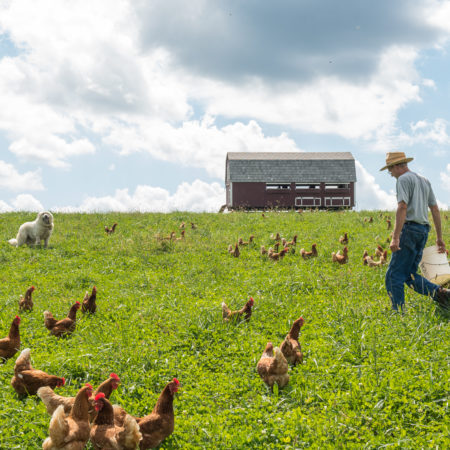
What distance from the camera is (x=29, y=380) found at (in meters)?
4.74

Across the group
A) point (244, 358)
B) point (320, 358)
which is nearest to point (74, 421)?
point (244, 358)

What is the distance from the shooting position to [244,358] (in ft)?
18.5

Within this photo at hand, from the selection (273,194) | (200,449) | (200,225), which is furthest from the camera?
(273,194)

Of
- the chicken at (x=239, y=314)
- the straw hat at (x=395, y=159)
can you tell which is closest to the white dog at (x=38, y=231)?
the chicken at (x=239, y=314)

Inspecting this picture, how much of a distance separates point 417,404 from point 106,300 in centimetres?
638

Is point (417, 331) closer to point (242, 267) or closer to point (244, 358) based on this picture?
point (244, 358)

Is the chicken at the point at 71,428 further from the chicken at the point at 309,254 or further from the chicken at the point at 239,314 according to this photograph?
the chicken at the point at 309,254

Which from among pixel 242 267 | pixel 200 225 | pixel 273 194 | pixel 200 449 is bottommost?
pixel 200 449

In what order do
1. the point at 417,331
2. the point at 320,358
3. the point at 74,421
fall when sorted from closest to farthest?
the point at 74,421 < the point at 320,358 < the point at 417,331

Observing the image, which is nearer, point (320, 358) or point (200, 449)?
point (200, 449)

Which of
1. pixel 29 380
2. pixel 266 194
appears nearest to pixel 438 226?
pixel 29 380

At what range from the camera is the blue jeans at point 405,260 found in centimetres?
679

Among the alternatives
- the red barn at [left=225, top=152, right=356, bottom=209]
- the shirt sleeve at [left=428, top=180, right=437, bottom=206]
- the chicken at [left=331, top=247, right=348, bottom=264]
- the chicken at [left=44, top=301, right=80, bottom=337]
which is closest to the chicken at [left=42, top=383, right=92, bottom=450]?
the chicken at [left=44, top=301, right=80, bottom=337]

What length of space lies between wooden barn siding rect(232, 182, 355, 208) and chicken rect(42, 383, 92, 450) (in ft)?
130
